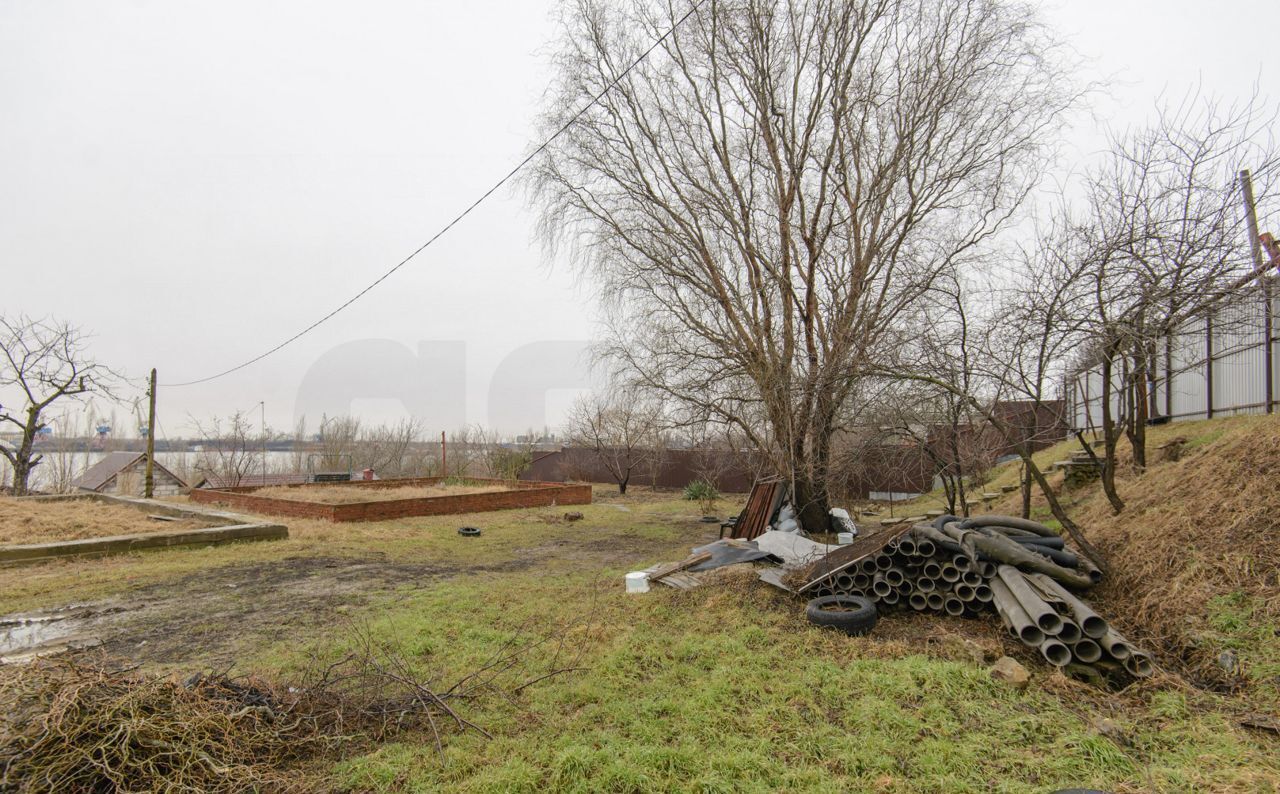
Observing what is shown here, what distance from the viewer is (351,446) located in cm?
2866

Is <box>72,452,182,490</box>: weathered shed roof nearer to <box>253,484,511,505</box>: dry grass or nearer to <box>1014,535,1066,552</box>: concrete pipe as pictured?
<box>253,484,511,505</box>: dry grass

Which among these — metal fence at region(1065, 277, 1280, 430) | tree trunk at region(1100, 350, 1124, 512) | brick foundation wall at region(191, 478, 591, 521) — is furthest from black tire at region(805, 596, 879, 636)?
brick foundation wall at region(191, 478, 591, 521)

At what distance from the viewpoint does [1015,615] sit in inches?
162

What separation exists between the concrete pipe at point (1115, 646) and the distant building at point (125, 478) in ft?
80.5

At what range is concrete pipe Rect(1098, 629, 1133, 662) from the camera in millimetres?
3541

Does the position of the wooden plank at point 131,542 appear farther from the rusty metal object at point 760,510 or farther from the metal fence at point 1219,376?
the metal fence at point 1219,376

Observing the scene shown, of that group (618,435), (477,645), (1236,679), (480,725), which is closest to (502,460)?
(618,435)

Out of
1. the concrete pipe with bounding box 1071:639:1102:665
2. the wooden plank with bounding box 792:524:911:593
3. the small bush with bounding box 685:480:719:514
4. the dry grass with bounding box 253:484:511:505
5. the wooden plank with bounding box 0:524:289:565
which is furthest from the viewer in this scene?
the small bush with bounding box 685:480:719:514

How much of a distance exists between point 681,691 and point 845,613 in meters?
1.67

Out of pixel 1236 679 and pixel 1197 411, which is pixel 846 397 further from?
pixel 1197 411

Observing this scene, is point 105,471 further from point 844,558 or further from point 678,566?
point 844,558

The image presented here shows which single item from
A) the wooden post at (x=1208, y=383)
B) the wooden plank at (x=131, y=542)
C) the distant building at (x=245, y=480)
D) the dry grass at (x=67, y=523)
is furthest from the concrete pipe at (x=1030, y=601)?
the distant building at (x=245, y=480)

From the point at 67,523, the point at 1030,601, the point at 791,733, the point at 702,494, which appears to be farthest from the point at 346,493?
the point at 1030,601

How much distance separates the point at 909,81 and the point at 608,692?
1044 centimetres
